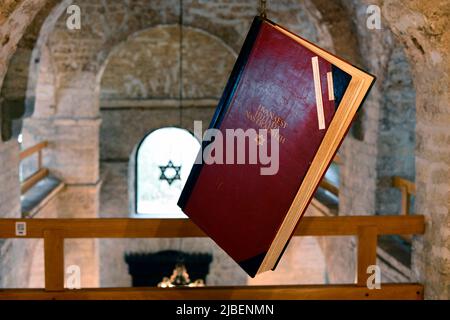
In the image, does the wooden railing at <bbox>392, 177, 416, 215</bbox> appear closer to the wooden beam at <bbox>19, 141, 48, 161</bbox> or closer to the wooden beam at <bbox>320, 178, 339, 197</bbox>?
the wooden beam at <bbox>320, 178, 339, 197</bbox>

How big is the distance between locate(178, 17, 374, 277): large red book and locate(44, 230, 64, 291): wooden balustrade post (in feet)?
2.73

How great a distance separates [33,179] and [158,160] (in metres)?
4.59

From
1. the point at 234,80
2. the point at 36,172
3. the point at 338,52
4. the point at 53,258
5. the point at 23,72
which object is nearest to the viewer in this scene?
the point at 234,80

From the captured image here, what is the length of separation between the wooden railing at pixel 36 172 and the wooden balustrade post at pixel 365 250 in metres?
6.87

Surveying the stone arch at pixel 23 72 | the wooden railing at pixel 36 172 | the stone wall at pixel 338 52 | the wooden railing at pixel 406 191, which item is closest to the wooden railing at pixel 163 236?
the stone wall at pixel 338 52

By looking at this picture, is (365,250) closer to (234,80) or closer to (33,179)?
(234,80)

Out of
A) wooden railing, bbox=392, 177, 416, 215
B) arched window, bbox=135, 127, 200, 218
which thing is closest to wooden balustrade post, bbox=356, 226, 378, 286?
wooden railing, bbox=392, 177, 416, 215

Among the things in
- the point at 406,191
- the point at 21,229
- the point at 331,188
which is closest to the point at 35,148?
the point at 331,188

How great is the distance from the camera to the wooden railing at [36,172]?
1046 cm

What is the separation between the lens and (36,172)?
456 inches

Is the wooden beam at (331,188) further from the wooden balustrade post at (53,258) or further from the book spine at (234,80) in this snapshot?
the book spine at (234,80)

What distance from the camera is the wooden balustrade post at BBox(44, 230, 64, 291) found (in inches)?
162

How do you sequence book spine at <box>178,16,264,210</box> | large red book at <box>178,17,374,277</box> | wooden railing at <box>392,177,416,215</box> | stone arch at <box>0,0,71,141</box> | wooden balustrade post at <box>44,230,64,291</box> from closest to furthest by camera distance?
1. large red book at <box>178,17,374,277</box>
2. book spine at <box>178,16,264,210</box>
3. wooden balustrade post at <box>44,230,64,291</box>
4. stone arch at <box>0,0,71,141</box>
5. wooden railing at <box>392,177,416,215</box>

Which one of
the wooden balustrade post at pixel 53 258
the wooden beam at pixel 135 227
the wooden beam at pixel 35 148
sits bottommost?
the wooden balustrade post at pixel 53 258
